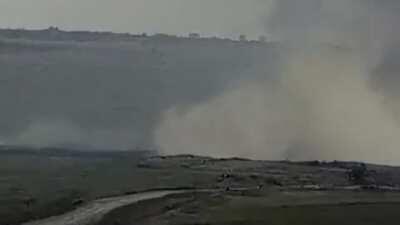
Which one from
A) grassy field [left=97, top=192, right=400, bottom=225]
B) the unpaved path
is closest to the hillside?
the unpaved path

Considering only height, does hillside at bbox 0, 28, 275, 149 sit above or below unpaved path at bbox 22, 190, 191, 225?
above

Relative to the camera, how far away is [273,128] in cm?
8950

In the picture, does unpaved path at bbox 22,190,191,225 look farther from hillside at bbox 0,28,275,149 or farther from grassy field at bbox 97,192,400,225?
hillside at bbox 0,28,275,149

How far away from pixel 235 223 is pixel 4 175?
17.2 meters

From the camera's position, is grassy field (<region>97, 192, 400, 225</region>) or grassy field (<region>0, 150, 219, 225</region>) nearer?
grassy field (<region>97, 192, 400, 225</region>)

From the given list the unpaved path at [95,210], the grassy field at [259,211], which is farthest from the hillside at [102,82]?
the grassy field at [259,211]

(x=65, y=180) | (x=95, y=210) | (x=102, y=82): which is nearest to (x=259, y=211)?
(x=95, y=210)

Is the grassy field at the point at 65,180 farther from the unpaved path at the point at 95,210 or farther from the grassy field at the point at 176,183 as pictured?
the unpaved path at the point at 95,210

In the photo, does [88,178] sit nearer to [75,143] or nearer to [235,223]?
[235,223]

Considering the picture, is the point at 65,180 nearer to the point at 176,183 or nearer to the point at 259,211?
the point at 176,183

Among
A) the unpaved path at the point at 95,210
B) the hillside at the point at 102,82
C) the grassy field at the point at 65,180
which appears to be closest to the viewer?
the unpaved path at the point at 95,210

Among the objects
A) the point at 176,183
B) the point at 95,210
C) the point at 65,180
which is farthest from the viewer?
the point at 176,183

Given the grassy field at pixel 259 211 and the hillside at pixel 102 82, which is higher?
the hillside at pixel 102 82

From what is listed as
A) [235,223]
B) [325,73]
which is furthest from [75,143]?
[235,223]
